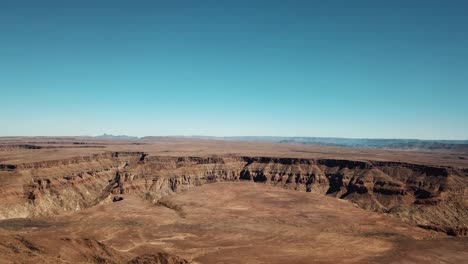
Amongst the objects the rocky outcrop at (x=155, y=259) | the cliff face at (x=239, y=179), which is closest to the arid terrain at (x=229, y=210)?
the rocky outcrop at (x=155, y=259)

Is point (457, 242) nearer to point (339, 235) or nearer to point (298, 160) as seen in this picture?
point (339, 235)

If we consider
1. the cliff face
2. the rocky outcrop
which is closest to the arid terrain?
the rocky outcrop

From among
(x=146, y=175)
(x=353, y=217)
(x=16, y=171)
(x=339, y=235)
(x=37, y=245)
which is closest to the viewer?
(x=37, y=245)

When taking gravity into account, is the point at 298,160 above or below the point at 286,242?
above

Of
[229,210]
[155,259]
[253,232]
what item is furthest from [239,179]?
[155,259]

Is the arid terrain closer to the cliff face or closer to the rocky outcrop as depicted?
the rocky outcrop

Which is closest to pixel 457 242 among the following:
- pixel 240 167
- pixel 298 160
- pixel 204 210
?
pixel 204 210
